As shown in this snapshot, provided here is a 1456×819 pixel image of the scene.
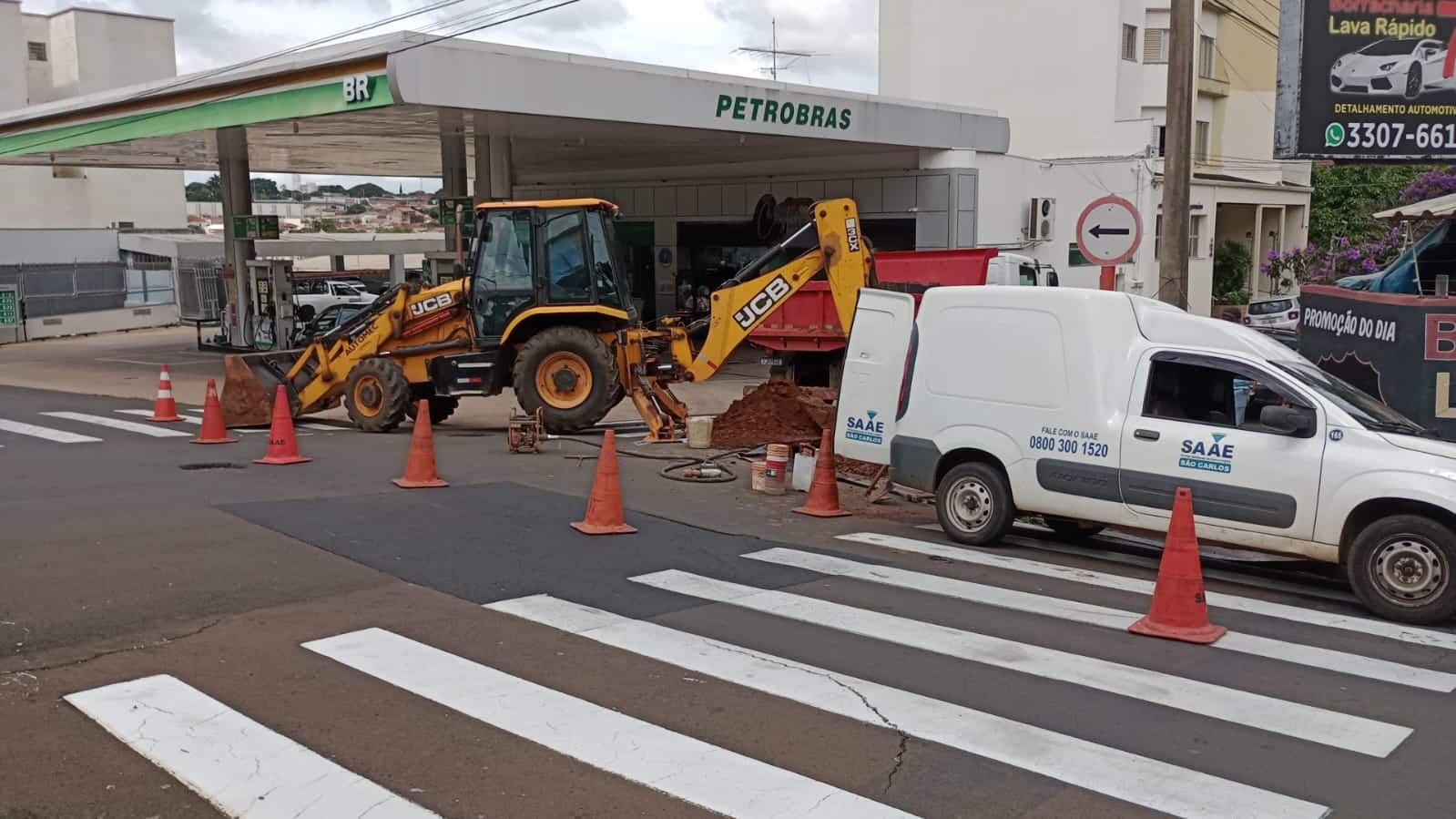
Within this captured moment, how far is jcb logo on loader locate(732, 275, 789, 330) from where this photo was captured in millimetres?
15273

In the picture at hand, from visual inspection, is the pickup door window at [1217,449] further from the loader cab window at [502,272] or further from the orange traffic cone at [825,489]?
the loader cab window at [502,272]

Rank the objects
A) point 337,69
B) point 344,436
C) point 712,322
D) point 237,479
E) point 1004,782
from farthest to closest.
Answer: point 337,69 → point 344,436 → point 712,322 → point 237,479 → point 1004,782

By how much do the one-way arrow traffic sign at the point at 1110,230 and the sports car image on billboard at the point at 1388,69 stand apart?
4.42m

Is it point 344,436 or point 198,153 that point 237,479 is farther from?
point 198,153

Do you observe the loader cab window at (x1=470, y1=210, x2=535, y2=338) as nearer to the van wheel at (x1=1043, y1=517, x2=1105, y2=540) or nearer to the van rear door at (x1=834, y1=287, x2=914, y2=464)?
the van rear door at (x1=834, y1=287, x2=914, y2=464)

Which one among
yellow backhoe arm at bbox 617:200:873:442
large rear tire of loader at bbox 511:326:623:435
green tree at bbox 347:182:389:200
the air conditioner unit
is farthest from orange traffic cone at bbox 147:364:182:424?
green tree at bbox 347:182:389:200

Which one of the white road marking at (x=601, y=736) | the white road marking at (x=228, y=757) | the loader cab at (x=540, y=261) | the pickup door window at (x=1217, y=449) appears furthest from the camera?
the loader cab at (x=540, y=261)

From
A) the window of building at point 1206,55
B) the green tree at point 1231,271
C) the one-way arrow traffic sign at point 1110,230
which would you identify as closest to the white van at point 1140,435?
the one-way arrow traffic sign at point 1110,230

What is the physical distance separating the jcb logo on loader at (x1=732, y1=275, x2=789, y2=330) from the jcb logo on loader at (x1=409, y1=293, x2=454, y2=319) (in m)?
4.69

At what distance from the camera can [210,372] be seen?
27.8 metres

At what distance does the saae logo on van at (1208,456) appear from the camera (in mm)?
9156

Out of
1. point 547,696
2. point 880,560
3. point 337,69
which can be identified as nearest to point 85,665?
point 547,696

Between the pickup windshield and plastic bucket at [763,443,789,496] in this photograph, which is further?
plastic bucket at [763,443,789,496]

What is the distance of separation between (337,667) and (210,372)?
22843 millimetres
